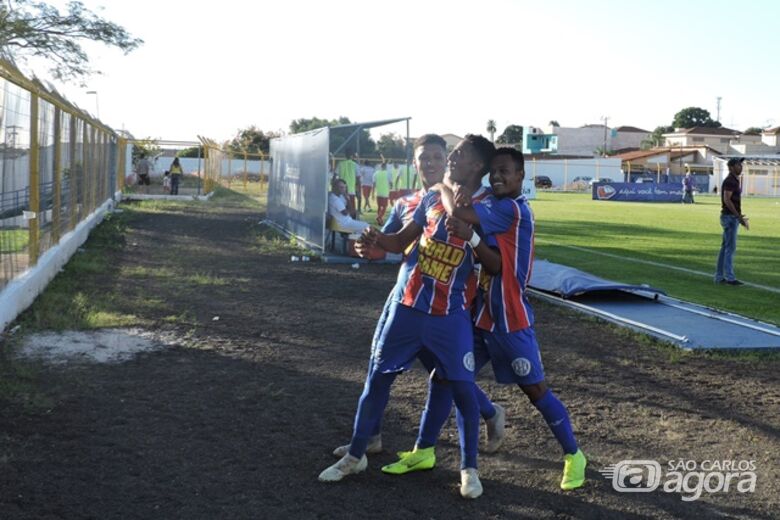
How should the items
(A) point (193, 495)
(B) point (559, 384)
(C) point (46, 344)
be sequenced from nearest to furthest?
(A) point (193, 495) → (B) point (559, 384) → (C) point (46, 344)

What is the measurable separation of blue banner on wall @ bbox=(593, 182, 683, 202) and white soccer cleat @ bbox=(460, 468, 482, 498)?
44.7 metres

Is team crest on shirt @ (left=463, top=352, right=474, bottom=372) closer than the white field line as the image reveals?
Yes

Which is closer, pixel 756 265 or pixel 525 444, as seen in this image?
pixel 525 444

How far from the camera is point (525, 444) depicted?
5312 millimetres

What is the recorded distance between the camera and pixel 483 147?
4.44 metres

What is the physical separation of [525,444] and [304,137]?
13.1 meters

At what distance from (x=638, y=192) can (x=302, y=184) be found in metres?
34.3

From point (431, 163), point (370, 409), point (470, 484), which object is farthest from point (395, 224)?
point (470, 484)

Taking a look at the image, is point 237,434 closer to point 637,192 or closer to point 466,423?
point 466,423

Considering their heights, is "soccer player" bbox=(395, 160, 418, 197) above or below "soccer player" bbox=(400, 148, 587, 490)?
above

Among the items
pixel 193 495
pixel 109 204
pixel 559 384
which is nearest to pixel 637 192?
pixel 109 204

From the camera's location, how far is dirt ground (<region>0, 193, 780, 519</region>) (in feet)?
14.1

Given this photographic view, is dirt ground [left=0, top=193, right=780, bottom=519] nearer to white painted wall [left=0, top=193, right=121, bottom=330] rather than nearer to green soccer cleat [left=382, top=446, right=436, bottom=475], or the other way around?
green soccer cleat [left=382, top=446, right=436, bottom=475]

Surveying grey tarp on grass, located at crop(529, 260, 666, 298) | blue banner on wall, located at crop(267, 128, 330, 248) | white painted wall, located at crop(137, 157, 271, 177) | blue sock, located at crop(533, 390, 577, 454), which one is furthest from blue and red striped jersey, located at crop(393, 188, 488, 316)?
white painted wall, located at crop(137, 157, 271, 177)
